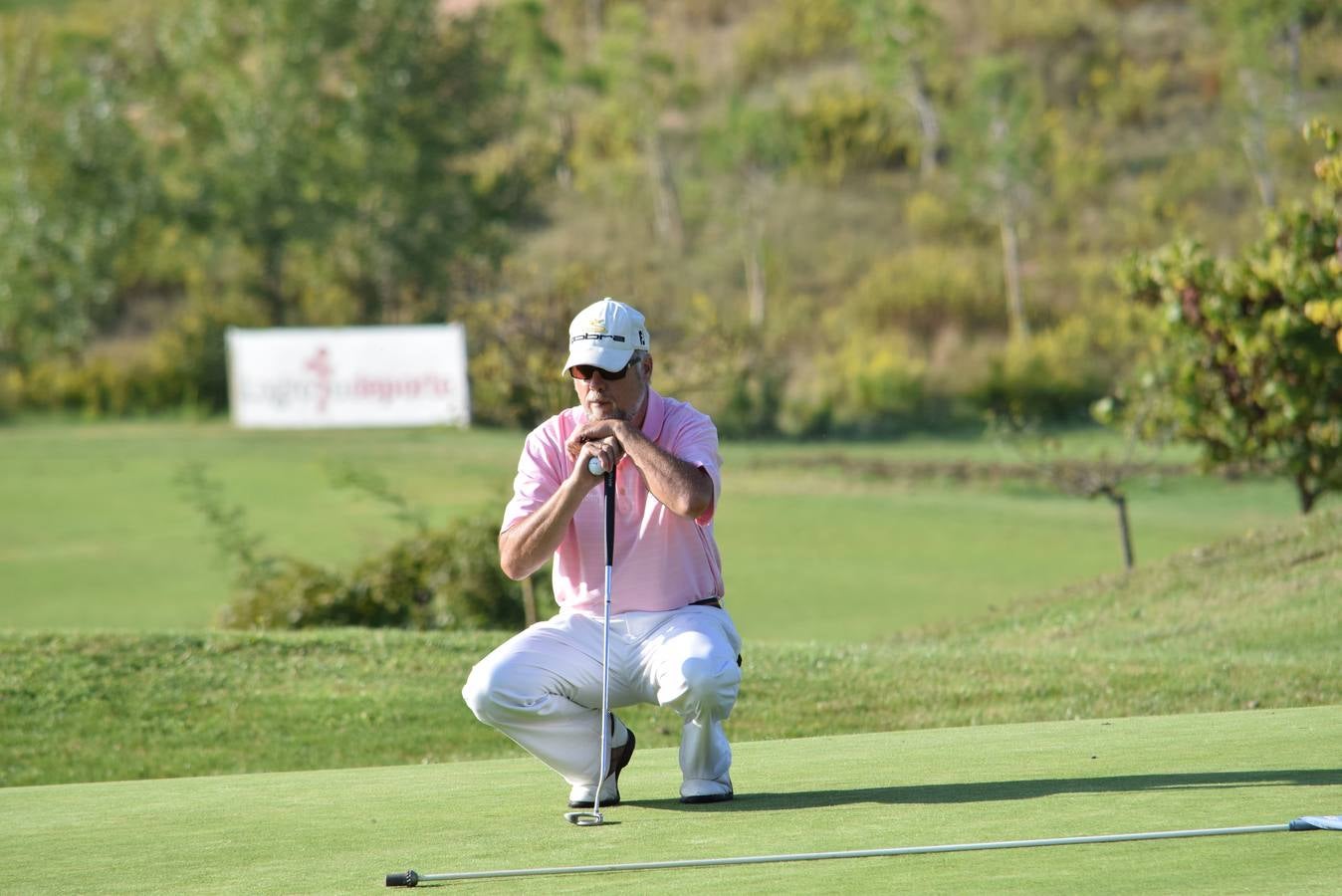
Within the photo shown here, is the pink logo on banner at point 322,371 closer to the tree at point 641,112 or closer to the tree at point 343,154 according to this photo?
the tree at point 343,154

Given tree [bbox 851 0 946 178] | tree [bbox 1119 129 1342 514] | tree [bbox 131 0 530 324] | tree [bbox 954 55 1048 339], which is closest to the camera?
→ tree [bbox 1119 129 1342 514]

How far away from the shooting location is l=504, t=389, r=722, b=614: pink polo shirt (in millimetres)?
5367

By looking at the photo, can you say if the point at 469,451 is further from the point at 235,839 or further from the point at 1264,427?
the point at 235,839

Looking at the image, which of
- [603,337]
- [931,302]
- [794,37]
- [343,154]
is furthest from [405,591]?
[794,37]

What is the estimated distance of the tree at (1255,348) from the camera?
44.5 feet

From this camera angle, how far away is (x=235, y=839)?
4867 millimetres

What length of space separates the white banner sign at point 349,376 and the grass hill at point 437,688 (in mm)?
19812

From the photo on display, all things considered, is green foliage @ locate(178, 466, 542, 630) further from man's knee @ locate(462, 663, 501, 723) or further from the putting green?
man's knee @ locate(462, 663, 501, 723)

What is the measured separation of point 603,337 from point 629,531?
604mm

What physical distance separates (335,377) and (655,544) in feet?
90.9

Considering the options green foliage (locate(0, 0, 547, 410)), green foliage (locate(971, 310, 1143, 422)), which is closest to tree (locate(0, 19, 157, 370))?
green foliage (locate(0, 0, 547, 410))

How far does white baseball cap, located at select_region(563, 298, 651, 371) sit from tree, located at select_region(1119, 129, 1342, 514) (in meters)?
9.01

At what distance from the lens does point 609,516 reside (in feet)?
17.1

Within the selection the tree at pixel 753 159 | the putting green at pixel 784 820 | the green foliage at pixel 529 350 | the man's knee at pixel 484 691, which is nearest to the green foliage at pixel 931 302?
the tree at pixel 753 159
